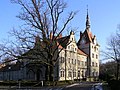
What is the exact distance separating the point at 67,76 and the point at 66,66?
3.04 m

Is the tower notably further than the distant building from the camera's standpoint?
Yes

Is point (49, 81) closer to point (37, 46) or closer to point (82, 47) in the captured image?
point (37, 46)

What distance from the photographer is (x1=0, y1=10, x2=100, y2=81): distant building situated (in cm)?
7659

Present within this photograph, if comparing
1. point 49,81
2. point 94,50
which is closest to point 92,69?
point 94,50

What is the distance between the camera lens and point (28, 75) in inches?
3219

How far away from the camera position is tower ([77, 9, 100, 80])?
91.5m

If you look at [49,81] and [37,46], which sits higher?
[37,46]

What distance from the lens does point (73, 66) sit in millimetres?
81688

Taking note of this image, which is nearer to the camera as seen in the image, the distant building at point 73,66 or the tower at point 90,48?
the distant building at point 73,66

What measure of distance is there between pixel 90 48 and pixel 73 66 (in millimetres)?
13533

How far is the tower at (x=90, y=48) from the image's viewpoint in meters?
91.5

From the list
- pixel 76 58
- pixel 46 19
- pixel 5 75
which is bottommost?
pixel 5 75

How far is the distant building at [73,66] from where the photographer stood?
76.6 metres

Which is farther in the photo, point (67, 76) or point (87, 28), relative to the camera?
point (87, 28)
